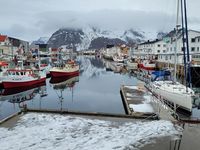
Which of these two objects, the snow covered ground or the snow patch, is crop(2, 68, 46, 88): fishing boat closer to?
the snow patch

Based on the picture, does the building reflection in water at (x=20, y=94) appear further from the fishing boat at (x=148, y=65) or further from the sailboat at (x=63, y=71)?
the fishing boat at (x=148, y=65)

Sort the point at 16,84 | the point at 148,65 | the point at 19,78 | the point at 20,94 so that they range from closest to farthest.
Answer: the point at 20,94, the point at 16,84, the point at 19,78, the point at 148,65

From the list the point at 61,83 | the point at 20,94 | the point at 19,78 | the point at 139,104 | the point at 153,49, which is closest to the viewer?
the point at 139,104

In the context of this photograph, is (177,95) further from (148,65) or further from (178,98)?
(148,65)

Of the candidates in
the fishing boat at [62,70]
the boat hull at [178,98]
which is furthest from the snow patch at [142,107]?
the fishing boat at [62,70]

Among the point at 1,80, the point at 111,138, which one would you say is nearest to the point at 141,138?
the point at 111,138

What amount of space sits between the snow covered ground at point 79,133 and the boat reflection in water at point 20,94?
16132 mm

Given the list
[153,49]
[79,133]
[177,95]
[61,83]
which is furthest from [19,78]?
[153,49]

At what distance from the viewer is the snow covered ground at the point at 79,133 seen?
10273 mm

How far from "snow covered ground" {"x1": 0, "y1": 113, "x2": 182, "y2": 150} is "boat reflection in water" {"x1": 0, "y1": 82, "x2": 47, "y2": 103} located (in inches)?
635

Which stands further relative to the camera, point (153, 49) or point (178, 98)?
point (153, 49)

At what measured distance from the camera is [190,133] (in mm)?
11531

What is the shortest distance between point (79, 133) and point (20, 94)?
22526mm

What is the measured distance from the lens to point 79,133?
11797mm
